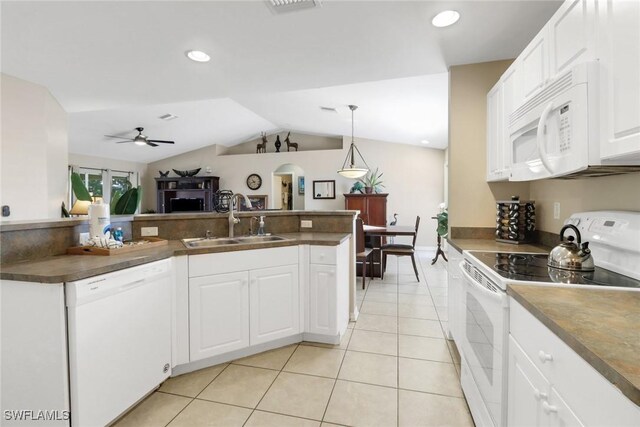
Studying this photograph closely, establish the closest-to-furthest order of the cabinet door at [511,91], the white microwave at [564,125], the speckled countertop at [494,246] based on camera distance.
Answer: the white microwave at [564,125]
the cabinet door at [511,91]
the speckled countertop at [494,246]

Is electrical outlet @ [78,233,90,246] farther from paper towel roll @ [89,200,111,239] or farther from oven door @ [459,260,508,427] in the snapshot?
oven door @ [459,260,508,427]

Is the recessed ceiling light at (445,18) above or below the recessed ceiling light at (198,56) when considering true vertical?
below

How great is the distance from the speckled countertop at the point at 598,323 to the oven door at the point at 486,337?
151 mm

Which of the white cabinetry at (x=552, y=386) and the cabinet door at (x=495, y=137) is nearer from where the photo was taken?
the white cabinetry at (x=552, y=386)

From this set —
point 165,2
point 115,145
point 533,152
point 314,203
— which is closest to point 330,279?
point 533,152

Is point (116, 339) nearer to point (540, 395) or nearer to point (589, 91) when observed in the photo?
point (540, 395)

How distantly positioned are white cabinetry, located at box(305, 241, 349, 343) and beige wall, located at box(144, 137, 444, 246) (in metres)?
5.18

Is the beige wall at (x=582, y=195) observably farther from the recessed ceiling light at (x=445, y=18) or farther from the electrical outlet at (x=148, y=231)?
the electrical outlet at (x=148, y=231)

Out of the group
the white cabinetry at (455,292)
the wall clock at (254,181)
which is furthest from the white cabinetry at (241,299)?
the wall clock at (254,181)

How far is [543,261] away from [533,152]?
61cm

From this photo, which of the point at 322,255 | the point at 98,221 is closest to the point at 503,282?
the point at 322,255

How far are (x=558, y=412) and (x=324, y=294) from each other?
5.67ft

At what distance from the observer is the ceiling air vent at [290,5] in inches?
70.6

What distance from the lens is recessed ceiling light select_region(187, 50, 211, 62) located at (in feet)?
7.92
